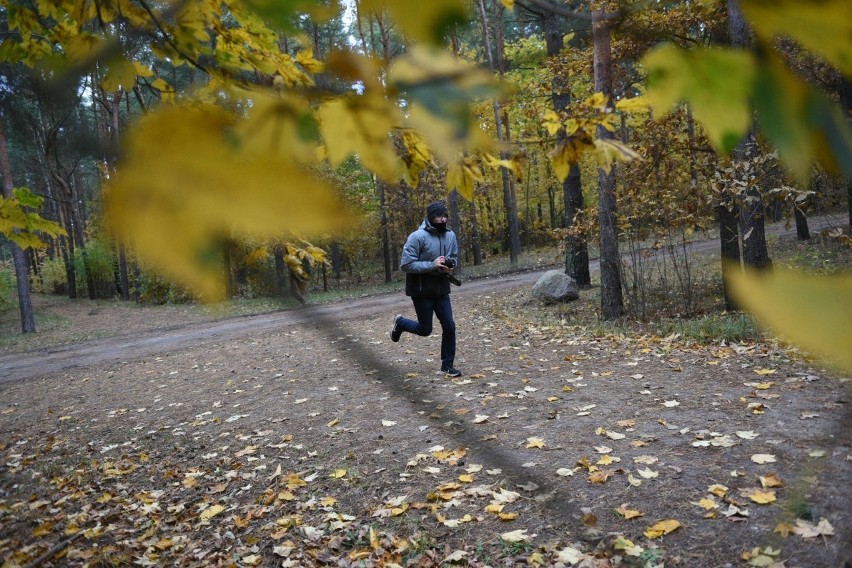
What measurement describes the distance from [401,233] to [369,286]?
3249mm

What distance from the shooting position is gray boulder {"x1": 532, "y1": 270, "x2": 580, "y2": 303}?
10914 millimetres

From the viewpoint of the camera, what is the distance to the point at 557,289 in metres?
11.0

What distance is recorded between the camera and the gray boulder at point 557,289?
10914 millimetres

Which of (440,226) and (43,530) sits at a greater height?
(440,226)

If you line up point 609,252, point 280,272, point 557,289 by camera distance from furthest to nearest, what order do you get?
point 557,289 → point 609,252 → point 280,272

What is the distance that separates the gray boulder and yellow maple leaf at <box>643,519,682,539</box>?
27.3 ft

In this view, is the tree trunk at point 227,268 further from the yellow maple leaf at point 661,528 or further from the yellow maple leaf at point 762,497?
the yellow maple leaf at point 762,497

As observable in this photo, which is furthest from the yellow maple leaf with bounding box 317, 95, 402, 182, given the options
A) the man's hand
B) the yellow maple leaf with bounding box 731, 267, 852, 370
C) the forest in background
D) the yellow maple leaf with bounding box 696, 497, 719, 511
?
→ the man's hand

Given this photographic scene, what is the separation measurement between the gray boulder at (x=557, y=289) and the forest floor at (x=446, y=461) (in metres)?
3.31

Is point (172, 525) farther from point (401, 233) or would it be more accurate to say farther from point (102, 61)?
point (401, 233)

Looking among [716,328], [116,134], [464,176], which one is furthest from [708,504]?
[716,328]

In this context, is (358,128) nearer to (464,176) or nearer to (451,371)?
(464,176)

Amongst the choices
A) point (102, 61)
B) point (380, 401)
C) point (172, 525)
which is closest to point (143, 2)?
point (102, 61)

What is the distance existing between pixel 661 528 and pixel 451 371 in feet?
11.5
